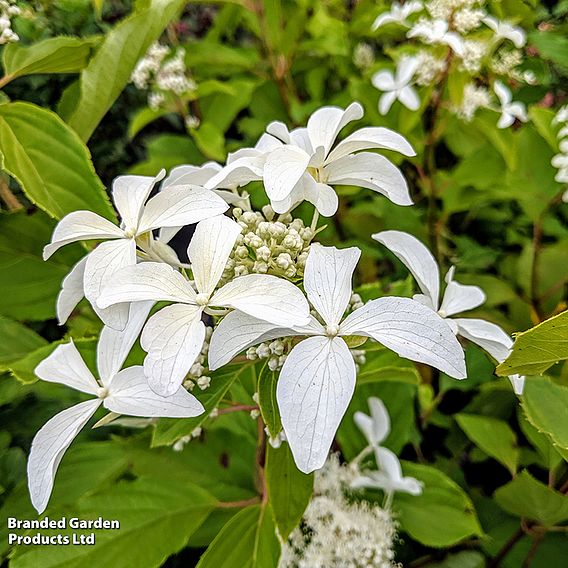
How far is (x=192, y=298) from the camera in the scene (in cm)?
37

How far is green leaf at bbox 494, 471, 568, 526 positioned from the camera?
56 cm

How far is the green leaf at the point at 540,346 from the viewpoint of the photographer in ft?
1.19

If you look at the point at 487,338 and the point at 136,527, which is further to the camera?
the point at 136,527

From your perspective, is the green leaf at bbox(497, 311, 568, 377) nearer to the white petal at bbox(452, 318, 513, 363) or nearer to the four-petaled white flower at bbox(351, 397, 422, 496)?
the white petal at bbox(452, 318, 513, 363)

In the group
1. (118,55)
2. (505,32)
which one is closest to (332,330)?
(118,55)

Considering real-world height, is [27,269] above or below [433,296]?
below

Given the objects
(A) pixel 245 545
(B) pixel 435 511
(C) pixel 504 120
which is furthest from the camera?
(C) pixel 504 120

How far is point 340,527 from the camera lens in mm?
583

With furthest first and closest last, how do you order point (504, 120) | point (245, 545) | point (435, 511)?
point (504, 120) → point (435, 511) → point (245, 545)

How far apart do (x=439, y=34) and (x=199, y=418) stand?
64cm

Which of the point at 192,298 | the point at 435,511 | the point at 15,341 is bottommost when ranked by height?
the point at 435,511

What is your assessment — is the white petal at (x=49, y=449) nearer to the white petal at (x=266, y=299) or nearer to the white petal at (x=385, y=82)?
the white petal at (x=266, y=299)

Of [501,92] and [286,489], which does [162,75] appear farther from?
[286,489]

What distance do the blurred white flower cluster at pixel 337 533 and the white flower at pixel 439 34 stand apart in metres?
0.57
